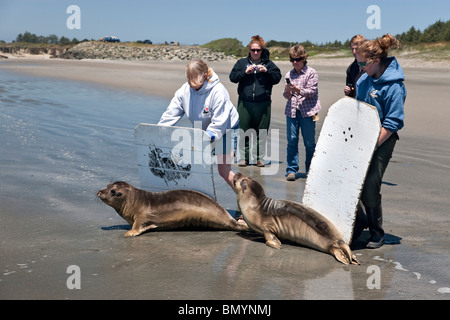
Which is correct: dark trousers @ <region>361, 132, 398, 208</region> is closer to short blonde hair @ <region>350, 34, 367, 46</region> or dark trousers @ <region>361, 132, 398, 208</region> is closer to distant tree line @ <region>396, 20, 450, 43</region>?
short blonde hair @ <region>350, 34, 367, 46</region>

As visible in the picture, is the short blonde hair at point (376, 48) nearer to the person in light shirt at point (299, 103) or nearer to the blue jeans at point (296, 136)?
the person in light shirt at point (299, 103)

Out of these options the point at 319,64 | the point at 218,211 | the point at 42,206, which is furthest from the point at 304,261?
the point at 319,64

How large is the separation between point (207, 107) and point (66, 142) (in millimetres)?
5384

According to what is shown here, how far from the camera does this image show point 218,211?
5887 millimetres

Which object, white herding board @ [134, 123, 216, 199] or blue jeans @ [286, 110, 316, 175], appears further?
blue jeans @ [286, 110, 316, 175]

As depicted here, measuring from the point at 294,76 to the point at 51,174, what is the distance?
13.1 ft

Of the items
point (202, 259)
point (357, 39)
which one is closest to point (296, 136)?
point (357, 39)

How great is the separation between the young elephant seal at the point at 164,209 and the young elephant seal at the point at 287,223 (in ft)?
1.18

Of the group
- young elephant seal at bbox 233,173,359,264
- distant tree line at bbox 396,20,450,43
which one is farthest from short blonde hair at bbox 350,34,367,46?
distant tree line at bbox 396,20,450,43

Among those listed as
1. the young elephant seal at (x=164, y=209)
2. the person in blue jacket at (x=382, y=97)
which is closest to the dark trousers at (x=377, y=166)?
the person in blue jacket at (x=382, y=97)

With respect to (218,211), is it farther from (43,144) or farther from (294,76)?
(43,144)

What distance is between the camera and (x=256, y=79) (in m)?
9.16

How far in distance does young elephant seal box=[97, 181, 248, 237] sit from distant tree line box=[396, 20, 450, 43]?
40977mm

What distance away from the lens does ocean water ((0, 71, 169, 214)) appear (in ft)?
24.7
